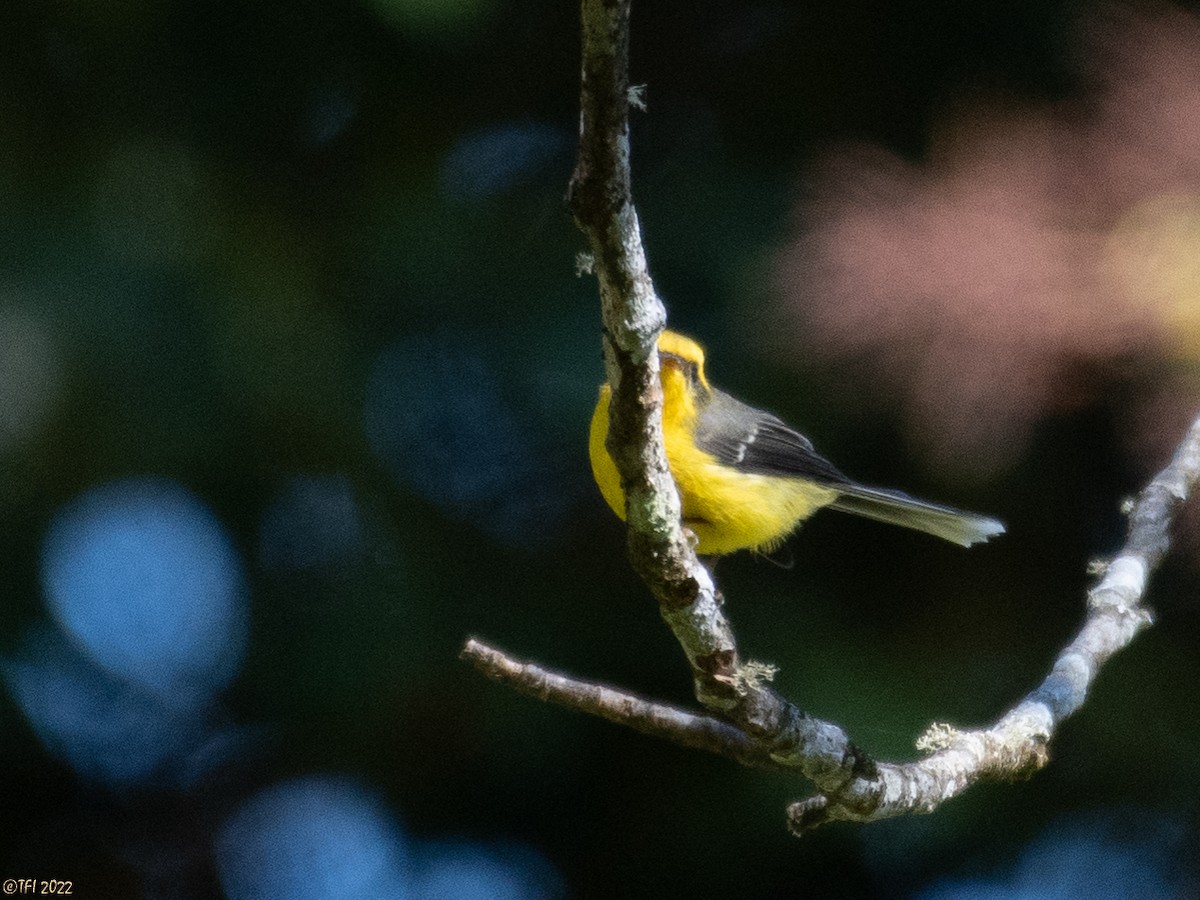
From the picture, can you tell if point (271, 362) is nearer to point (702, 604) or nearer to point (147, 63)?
point (147, 63)

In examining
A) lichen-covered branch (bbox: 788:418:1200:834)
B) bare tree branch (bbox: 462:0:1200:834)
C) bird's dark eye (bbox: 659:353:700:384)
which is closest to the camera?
bare tree branch (bbox: 462:0:1200:834)

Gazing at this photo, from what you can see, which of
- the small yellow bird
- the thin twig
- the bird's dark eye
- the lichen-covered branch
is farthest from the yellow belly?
the thin twig

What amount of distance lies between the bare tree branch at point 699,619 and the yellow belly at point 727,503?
693mm

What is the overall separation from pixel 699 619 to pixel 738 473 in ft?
3.75

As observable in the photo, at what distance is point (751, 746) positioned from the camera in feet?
5.62

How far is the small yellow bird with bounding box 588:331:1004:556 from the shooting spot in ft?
8.60

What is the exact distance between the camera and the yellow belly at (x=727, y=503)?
104 inches

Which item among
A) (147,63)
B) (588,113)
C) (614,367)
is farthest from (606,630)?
(588,113)

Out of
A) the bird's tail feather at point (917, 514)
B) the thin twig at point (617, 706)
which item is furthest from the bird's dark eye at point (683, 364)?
the thin twig at point (617, 706)

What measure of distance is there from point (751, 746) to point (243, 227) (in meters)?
1.35

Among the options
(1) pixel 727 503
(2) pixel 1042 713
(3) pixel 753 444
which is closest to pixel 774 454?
(3) pixel 753 444

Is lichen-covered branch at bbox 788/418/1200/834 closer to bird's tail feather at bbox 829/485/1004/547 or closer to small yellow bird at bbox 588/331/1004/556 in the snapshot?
bird's tail feather at bbox 829/485/1004/547

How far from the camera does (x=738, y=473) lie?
2.75 metres

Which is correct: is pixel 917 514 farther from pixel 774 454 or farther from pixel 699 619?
pixel 699 619
